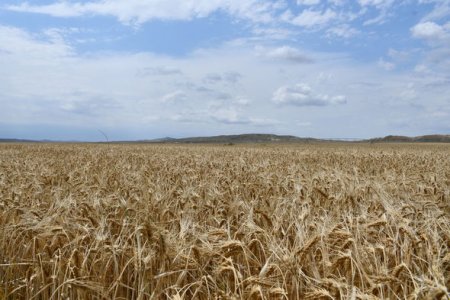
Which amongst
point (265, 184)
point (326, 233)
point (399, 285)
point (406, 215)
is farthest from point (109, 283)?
point (265, 184)

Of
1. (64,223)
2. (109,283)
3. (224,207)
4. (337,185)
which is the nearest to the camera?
(109,283)

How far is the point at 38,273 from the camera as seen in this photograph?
266cm

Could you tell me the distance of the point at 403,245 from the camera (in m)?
2.63

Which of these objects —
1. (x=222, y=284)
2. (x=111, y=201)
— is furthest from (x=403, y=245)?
(x=111, y=201)

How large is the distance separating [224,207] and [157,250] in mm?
1520

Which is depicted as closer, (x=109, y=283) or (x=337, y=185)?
(x=109, y=283)

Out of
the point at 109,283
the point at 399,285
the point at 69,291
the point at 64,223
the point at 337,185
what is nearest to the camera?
the point at 399,285

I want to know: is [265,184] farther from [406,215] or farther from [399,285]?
[399,285]

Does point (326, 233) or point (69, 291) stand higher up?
point (326, 233)

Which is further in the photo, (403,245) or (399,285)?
(403,245)

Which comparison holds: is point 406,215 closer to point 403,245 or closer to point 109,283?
point 403,245

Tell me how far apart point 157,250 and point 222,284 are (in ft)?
1.92

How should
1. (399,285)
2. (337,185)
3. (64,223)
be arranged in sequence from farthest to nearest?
(337,185) → (64,223) → (399,285)

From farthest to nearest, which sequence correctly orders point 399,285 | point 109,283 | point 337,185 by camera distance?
point 337,185 < point 109,283 < point 399,285
